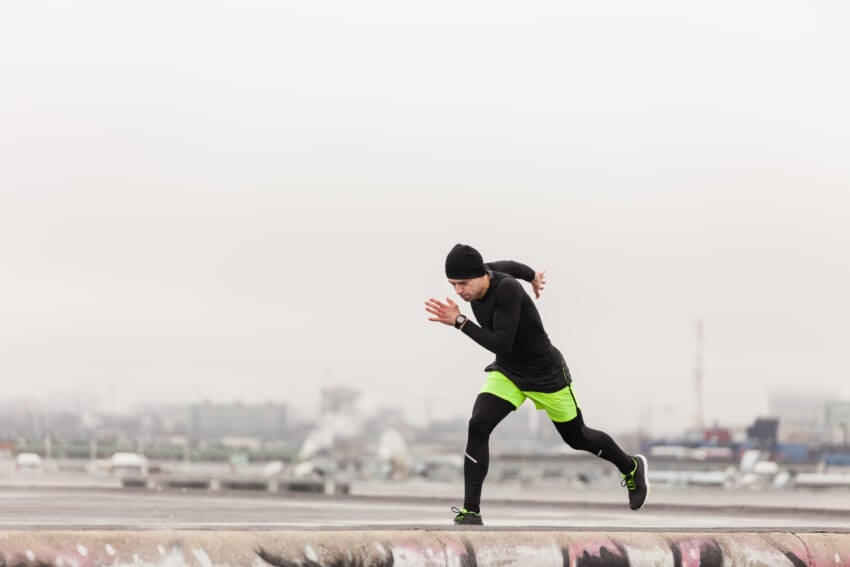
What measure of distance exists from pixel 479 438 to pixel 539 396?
16.8 inches

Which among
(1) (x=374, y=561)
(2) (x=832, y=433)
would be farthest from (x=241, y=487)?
(2) (x=832, y=433)

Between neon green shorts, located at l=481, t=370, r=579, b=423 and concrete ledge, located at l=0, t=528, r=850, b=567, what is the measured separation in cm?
177

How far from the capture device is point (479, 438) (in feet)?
24.1

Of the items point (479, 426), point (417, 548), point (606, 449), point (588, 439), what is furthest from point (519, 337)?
point (417, 548)

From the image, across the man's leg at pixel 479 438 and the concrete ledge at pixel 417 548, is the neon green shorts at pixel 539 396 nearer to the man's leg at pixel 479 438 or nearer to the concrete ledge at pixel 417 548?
the man's leg at pixel 479 438

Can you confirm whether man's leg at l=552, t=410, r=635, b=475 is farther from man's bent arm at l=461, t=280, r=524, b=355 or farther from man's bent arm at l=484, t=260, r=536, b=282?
man's bent arm at l=484, t=260, r=536, b=282

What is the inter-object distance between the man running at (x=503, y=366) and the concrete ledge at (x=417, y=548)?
1673 millimetres

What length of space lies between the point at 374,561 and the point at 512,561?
0.61 metres

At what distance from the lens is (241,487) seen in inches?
1435

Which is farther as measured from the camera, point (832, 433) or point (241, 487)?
point (832, 433)

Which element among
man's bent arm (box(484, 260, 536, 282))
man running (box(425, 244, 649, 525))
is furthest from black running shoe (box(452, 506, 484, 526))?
man's bent arm (box(484, 260, 536, 282))

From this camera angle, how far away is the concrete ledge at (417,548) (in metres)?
4.59

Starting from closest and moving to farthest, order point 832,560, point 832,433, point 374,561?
point 374,561 → point 832,560 → point 832,433

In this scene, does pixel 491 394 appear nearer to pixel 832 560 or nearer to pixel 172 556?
pixel 832 560
